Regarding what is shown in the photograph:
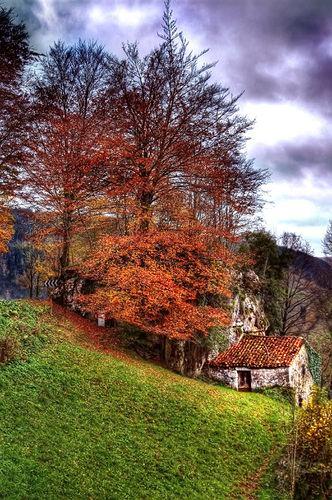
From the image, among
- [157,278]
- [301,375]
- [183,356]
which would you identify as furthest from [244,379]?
[157,278]

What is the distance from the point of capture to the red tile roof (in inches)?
1014

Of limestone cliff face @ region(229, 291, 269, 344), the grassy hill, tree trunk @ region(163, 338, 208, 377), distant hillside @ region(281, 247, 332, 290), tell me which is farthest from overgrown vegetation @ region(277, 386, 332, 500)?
distant hillside @ region(281, 247, 332, 290)

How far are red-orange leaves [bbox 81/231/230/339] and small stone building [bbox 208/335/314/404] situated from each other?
4.39 metres

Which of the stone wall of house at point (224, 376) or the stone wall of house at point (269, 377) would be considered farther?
the stone wall of house at point (224, 376)

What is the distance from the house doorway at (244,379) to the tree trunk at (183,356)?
276 centimetres

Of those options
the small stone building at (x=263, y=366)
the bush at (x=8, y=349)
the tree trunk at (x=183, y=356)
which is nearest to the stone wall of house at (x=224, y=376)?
the small stone building at (x=263, y=366)

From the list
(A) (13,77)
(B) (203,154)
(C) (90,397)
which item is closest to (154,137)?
(B) (203,154)

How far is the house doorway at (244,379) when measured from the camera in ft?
84.8

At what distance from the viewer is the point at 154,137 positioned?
2181cm

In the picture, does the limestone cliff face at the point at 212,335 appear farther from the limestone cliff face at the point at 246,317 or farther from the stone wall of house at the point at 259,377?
the stone wall of house at the point at 259,377

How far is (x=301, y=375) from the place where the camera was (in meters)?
27.6

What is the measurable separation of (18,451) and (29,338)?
6968mm

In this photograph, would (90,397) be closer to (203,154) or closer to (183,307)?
(183,307)

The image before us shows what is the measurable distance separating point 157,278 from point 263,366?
411 inches
